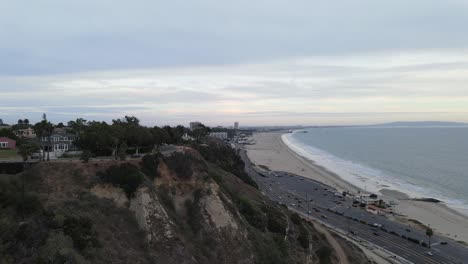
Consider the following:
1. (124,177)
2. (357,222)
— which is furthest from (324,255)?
(357,222)

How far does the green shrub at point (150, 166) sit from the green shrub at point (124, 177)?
2.64 meters

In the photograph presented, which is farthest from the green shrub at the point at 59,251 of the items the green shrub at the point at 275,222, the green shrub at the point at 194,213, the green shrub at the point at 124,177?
the green shrub at the point at 275,222

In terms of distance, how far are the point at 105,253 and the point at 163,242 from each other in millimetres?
5273

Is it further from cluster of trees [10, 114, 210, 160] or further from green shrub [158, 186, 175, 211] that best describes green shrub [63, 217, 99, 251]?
cluster of trees [10, 114, 210, 160]

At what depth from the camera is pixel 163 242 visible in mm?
27875

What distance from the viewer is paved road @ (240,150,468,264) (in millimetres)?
47375

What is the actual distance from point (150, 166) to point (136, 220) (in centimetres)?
A: 768

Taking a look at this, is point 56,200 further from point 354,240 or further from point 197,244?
point 354,240

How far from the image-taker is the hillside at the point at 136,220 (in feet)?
72.8

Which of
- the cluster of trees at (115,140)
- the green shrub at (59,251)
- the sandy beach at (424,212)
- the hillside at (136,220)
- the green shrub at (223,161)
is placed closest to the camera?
the green shrub at (59,251)

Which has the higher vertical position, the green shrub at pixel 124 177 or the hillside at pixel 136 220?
the green shrub at pixel 124 177

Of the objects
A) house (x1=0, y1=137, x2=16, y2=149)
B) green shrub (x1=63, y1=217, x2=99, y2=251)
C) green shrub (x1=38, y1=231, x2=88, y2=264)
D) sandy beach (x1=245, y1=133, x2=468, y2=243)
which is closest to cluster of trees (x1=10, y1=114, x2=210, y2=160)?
house (x1=0, y1=137, x2=16, y2=149)

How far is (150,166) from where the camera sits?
35.6m

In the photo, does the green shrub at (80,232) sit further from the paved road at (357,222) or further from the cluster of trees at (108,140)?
the paved road at (357,222)
